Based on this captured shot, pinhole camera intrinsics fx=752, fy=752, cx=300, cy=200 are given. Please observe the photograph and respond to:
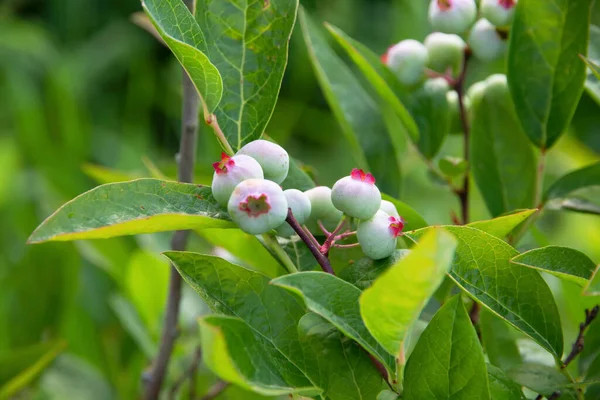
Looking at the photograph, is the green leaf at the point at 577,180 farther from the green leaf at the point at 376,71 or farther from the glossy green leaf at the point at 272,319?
the glossy green leaf at the point at 272,319

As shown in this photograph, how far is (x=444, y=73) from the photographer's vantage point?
0.63 m

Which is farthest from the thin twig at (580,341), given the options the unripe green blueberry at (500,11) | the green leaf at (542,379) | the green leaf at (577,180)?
the unripe green blueberry at (500,11)

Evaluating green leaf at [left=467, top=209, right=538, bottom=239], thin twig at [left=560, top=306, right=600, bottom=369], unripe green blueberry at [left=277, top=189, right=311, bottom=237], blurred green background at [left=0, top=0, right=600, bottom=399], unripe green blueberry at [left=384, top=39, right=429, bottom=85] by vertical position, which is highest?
unripe green blueberry at [left=384, top=39, right=429, bottom=85]

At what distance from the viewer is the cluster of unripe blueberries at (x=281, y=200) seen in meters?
0.41

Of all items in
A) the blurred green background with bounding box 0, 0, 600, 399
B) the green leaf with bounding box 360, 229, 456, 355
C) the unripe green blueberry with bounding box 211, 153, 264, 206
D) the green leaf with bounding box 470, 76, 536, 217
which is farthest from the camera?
the blurred green background with bounding box 0, 0, 600, 399

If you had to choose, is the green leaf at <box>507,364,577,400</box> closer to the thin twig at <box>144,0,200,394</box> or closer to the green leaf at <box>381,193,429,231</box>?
the green leaf at <box>381,193,429,231</box>

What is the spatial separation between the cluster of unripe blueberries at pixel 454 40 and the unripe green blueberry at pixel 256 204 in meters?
0.25

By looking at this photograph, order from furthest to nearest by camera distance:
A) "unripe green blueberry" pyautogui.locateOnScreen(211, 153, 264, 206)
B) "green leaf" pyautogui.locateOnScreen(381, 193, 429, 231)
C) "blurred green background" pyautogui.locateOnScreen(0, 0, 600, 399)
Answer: "blurred green background" pyautogui.locateOnScreen(0, 0, 600, 399) → "green leaf" pyautogui.locateOnScreen(381, 193, 429, 231) → "unripe green blueberry" pyautogui.locateOnScreen(211, 153, 264, 206)

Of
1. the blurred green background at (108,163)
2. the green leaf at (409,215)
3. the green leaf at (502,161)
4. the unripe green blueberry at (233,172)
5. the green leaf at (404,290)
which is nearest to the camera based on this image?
the green leaf at (404,290)

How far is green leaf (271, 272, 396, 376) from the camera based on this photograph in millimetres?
387

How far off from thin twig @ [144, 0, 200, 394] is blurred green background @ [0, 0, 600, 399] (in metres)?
0.06

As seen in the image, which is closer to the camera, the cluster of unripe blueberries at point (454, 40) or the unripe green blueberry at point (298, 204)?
the unripe green blueberry at point (298, 204)

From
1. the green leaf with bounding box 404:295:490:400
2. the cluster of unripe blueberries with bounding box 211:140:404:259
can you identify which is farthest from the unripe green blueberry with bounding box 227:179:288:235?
the green leaf with bounding box 404:295:490:400

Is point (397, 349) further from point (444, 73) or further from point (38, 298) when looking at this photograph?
point (38, 298)
